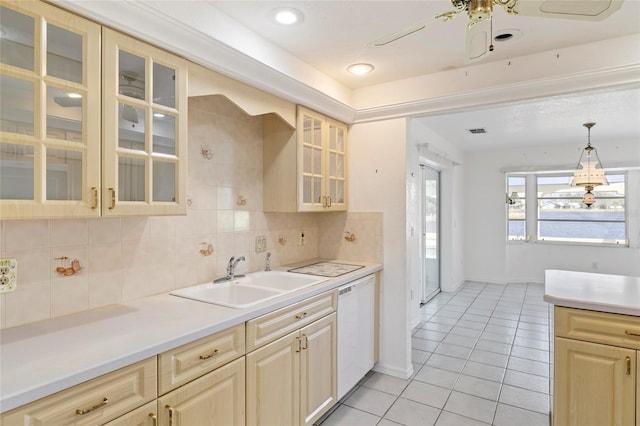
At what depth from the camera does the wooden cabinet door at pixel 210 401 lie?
4.51 feet

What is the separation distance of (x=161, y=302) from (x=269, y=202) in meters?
1.12

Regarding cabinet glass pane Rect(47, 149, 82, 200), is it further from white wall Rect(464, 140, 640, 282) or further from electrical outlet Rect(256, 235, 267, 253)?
white wall Rect(464, 140, 640, 282)

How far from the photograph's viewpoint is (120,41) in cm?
149

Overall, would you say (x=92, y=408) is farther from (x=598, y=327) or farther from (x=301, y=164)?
(x=598, y=327)

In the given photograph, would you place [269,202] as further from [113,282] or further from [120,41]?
[120,41]

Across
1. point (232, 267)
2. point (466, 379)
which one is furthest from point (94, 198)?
point (466, 379)

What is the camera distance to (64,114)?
4.39ft

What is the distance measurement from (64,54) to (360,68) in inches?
74.3

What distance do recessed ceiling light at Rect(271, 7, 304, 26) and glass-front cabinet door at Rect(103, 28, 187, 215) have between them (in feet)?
1.86

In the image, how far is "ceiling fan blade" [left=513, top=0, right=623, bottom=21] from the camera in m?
1.21

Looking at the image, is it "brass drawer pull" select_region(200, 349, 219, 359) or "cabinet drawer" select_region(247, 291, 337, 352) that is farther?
"cabinet drawer" select_region(247, 291, 337, 352)

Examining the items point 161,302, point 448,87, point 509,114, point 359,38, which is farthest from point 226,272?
point 509,114

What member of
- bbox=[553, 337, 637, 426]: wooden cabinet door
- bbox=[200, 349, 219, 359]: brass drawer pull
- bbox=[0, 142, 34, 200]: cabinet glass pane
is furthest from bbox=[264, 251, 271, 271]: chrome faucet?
bbox=[553, 337, 637, 426]: wooden cabinet door

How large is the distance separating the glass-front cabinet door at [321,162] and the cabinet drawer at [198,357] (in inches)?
46.7
